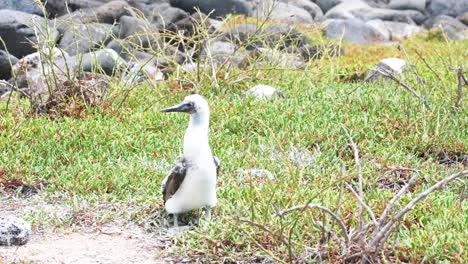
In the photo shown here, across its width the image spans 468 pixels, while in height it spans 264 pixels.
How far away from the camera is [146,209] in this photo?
14.7ft

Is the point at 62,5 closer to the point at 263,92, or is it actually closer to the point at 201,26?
the point at 201,26

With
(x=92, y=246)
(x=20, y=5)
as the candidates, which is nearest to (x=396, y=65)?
(x=92, y=246)

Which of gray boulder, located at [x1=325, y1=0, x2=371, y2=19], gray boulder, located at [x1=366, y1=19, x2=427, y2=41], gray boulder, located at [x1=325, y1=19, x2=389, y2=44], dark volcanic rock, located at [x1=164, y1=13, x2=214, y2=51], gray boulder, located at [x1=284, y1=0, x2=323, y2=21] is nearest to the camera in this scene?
dark volcanic rock, located at [x1=164, y1=13, x2=214, y2=51]

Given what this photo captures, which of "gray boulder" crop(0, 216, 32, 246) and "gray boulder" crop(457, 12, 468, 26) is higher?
"gray boulder" crop(0, 216, 32, 246)

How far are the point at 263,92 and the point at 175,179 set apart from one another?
10.9 feet

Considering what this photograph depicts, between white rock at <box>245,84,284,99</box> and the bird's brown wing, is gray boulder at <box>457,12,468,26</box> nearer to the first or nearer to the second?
white rock at <box>245,84,284,99</box>

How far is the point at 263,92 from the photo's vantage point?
290 inches

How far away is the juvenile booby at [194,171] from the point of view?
4.04 metres

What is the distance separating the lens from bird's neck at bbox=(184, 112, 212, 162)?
13.3 feet

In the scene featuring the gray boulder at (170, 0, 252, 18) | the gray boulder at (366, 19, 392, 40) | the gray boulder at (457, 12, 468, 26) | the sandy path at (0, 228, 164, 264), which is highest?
the sandy path at (0, 228, 164, 264)

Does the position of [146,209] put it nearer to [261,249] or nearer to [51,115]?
[261,249]

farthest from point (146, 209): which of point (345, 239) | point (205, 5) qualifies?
point (205, 5)

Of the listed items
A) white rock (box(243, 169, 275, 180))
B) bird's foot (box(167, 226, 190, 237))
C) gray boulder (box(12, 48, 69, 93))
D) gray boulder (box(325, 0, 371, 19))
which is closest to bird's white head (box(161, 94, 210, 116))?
bird's foot (box(167, 226, 190, 237))

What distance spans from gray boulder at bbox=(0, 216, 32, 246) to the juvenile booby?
689 millimetres
